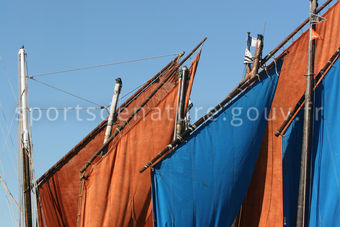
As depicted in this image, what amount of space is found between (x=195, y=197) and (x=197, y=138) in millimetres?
1609

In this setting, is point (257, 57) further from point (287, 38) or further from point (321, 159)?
point (321, 159)

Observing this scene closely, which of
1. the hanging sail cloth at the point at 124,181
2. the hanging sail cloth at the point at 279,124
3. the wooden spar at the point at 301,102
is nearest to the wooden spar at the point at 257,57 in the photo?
the hanging sail cloth at the point at 279,124

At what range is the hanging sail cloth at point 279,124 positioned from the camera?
781 inches

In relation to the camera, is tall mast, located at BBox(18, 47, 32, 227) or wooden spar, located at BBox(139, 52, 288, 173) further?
tall mast, located at BBox(18, 47, 32, 227)

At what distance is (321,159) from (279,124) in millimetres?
1922

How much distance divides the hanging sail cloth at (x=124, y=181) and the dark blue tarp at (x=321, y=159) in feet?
12.5

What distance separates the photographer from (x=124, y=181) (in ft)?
65.7

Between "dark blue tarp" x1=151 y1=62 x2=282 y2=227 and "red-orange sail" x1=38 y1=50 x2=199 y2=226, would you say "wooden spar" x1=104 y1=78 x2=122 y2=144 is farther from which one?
"dark blue tarp" x1=151 y1=62 x2=282 y2=227

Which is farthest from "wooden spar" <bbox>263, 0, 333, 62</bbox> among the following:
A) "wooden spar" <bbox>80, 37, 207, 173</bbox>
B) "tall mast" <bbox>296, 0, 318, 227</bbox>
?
"wooden spar" <bbox>80, 37, 207, 173</bbox>

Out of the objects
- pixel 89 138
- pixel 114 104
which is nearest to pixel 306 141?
pixel 114 104

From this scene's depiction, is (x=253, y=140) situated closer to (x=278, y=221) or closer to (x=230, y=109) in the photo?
(x=230, y=109)

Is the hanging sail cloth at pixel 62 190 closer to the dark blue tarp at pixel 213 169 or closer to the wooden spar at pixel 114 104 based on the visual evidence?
the wooden spar at pixel 114 104

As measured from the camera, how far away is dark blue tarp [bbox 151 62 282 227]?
1906 centimetres

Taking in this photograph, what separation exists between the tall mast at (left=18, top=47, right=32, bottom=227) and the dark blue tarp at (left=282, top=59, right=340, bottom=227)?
730 centimetres
